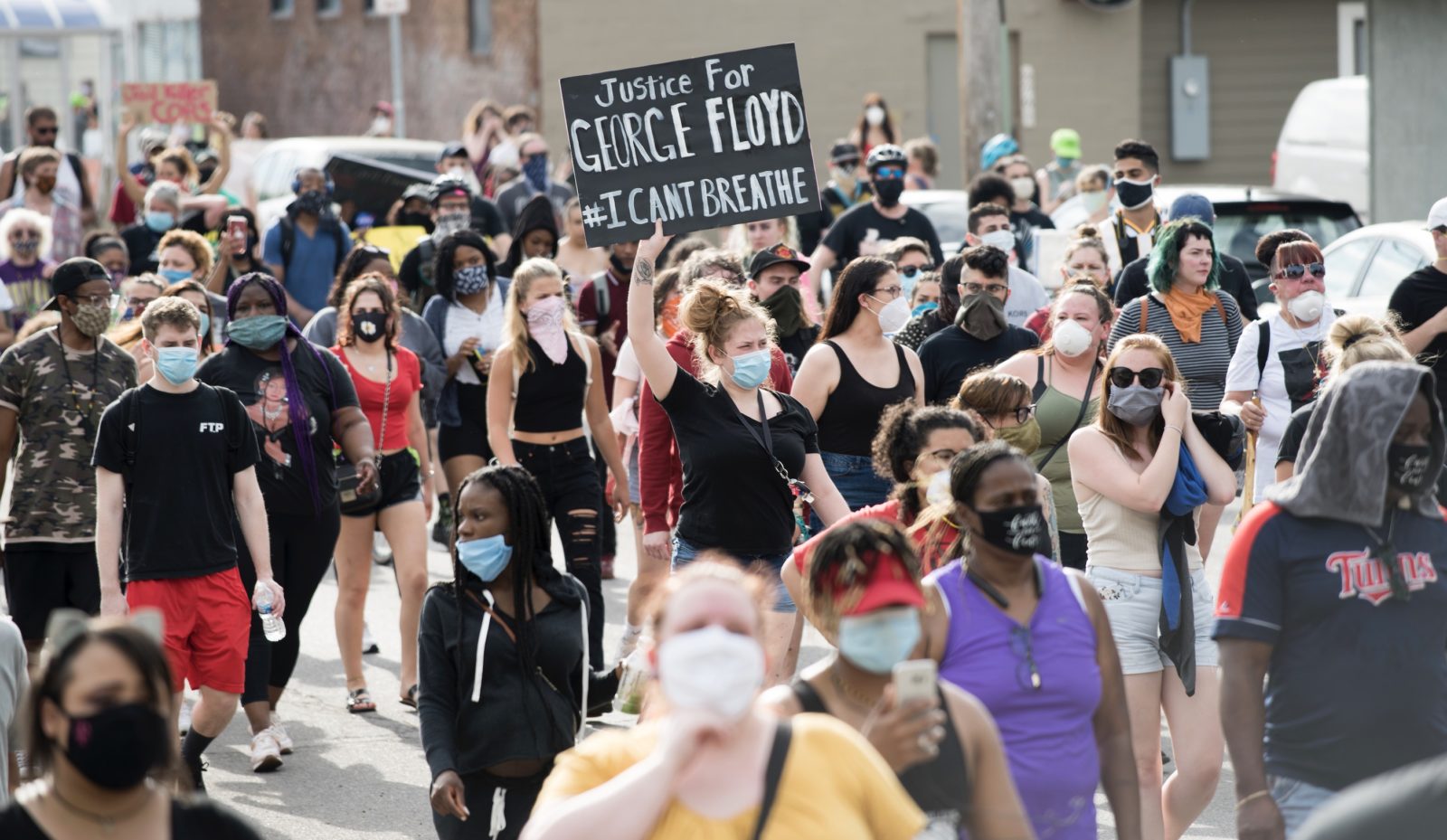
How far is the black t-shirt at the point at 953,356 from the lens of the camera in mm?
8656

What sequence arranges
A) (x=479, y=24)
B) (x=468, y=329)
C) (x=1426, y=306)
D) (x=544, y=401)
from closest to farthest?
(x=544, y=401) < (x=1426, y=306) < (x=468, y=329) < (x=479, y=24)

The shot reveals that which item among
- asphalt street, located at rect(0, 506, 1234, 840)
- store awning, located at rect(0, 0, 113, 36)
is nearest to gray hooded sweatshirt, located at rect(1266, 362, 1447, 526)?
asphalt street, located at rect(0, 506, 1234, 840)

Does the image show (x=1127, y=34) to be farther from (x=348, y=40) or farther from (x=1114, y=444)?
(x=1114, y=444)

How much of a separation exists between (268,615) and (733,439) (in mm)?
1794

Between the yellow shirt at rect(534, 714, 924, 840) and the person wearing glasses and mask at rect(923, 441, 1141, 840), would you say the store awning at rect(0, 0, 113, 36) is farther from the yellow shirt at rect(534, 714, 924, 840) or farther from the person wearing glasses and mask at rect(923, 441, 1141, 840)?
the yellow shirt at rect(534, 714, 924, 840)

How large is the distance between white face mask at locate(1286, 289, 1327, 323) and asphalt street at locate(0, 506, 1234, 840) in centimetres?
211

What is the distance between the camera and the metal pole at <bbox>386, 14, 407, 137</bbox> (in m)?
29.0

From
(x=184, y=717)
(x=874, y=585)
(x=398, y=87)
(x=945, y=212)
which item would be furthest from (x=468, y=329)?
(x=398, y=87)

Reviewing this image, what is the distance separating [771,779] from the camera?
11.3 feet

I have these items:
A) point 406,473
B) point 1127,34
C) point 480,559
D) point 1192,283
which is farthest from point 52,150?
point 1127,34

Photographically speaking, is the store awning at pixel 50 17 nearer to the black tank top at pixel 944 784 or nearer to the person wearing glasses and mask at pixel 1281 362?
the person wearing glasses and mask at pixel 1281 362

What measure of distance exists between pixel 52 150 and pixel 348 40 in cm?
1938

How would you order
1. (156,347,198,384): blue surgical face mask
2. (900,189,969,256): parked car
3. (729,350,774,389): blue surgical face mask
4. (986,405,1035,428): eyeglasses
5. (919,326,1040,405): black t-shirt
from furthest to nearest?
(900,189,969,256): parked car
(919,326,1040,405): black t-shirt
(729,350,774,389): blue surgical face mask
(156,347,198,384): blue surgical face mask
(986,405,1035,428): eyeglasses

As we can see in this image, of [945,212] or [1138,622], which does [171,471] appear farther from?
[945,212]
